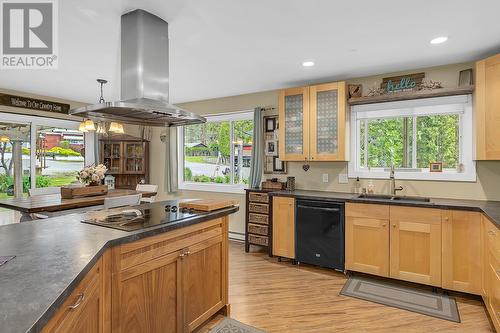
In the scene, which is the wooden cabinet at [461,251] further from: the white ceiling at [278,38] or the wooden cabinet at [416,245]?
the white ceiling at [278,38]

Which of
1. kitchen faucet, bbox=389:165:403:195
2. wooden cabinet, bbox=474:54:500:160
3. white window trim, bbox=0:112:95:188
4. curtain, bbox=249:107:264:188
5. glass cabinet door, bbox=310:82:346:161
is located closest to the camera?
wooden cabinet, bbox=474:54:500:160

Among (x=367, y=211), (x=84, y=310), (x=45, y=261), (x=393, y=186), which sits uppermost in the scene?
(x=393, y=186)

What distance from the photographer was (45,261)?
1234 millimetres

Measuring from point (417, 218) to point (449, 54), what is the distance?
Answer: 1789mm

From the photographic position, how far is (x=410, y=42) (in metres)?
2.81

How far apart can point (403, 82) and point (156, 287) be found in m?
3.52

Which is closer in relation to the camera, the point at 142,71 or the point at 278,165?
the point at 142,71

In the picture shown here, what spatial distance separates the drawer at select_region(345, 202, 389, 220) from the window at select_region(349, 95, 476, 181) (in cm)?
69

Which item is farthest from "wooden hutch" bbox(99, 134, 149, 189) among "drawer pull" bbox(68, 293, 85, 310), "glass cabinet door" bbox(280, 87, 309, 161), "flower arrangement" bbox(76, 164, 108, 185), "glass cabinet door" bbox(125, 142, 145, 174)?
"drawer pull" bbox(68, 293, 85, 310)

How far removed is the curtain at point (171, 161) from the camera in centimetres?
567

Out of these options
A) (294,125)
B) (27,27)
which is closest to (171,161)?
(294,125)

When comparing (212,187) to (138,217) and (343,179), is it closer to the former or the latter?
(343,179)

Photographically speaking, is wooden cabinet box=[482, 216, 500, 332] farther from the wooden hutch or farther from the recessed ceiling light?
the wooden hutch

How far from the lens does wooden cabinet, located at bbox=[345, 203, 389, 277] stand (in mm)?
3203
